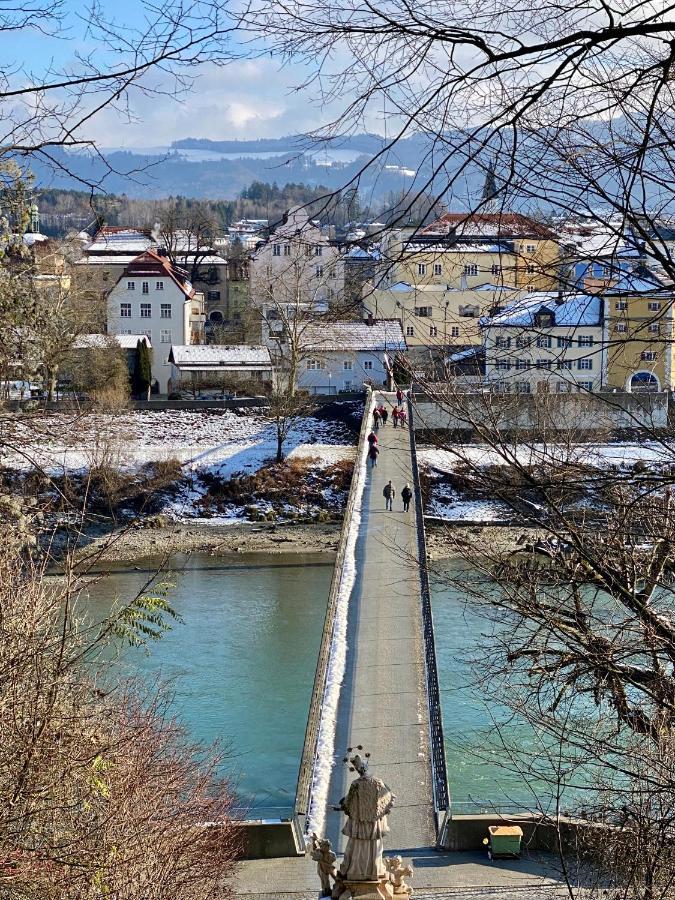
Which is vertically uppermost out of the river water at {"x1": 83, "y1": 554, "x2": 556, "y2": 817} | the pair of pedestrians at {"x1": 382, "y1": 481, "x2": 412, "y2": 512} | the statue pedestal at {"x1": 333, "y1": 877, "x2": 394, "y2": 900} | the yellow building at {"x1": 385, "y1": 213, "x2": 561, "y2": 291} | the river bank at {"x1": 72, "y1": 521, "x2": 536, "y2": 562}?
the yellow building at {"x1": 385, "y1": 213, "x2": 561, "y2": 291}

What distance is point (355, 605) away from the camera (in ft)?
44.4

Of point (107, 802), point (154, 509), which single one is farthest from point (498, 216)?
point (154, 509)

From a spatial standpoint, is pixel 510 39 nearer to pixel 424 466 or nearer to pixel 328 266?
pixel 328 266

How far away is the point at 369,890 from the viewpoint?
262 inches

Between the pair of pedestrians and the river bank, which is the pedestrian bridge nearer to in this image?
the pair of pedestrians

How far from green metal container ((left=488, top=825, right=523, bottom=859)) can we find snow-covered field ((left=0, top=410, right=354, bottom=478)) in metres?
18.5

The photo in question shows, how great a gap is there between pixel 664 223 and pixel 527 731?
9.33m

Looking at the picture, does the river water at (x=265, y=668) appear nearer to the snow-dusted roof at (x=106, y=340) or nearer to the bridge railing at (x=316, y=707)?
the bridge railing at (x=316, y=707)

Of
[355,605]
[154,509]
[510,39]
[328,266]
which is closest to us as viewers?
[510,39]

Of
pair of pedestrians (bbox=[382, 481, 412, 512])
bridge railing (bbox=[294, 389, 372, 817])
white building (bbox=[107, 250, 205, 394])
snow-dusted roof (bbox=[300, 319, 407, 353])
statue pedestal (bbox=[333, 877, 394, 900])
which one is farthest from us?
white building (bbox=[107, 250, 205, 394])

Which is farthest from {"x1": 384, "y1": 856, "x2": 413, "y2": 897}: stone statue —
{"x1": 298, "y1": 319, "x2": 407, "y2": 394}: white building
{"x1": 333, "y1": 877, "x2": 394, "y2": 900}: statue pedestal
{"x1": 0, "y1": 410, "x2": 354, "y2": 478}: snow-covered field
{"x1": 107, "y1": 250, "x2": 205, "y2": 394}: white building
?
{"x1": 107, "y1": 250, "x2": 205, "y2": 394}: white building

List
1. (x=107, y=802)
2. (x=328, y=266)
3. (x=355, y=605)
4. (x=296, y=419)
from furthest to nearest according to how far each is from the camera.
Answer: (x=296, y=419), (x=355, y=605), (x=107, y=802), (x=328, y=266)

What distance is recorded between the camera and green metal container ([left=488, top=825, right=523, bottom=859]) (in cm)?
859

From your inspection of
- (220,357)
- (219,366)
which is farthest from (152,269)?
(219,366)
